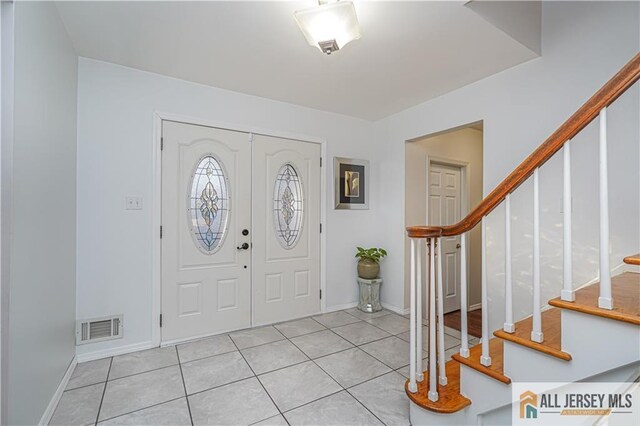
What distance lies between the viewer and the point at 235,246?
2979mm

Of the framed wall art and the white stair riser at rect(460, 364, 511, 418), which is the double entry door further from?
the white stair riser at rect(460, 364, 511, 418)

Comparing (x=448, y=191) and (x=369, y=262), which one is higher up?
(x=448, y=191)

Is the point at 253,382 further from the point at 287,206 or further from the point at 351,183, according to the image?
the point at 351,183

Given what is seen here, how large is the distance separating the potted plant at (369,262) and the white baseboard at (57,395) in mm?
2829

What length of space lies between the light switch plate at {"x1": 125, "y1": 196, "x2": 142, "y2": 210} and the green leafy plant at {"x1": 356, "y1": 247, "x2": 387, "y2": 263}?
7.98 ft

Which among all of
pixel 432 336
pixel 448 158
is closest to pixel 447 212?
pixel 448 158

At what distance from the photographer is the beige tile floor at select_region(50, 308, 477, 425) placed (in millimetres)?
1731

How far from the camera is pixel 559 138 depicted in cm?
125

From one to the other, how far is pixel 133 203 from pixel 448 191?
3.65m

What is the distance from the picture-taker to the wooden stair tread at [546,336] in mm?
1243

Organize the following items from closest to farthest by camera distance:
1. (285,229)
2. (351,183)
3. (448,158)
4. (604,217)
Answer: (604,217), (285,229), (351,183), (448,158)

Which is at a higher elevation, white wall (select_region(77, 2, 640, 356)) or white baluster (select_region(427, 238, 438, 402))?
white wall (select_region(77, 2, 640, 356))

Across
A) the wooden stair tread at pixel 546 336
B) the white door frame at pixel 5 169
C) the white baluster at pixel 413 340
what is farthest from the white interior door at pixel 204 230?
the wooden stair tread at pixel 546 336

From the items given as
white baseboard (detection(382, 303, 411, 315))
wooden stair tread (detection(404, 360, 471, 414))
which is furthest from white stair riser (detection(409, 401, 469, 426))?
white baseboard (detection(382, 303, 411, 315))
